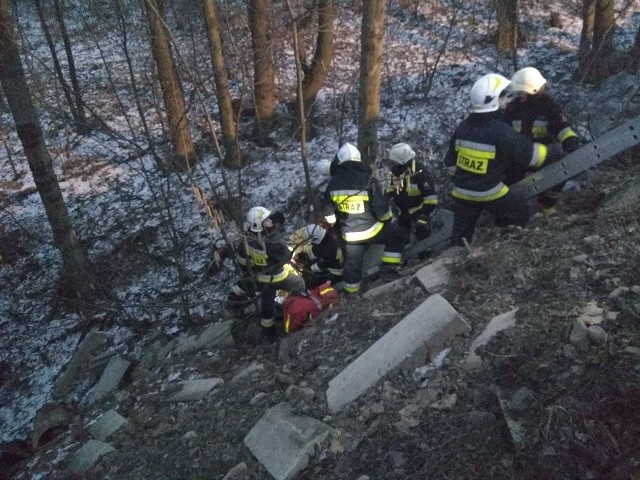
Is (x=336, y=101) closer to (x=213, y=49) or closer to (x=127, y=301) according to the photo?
(x=213, y=49)

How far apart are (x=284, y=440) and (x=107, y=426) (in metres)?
2.20

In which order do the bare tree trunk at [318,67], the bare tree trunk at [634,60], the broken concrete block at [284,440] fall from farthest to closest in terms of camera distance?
the bare tree trunk at [318,67] < the bare tree trunk at [634,60] < the broken concrete block at [284,440]

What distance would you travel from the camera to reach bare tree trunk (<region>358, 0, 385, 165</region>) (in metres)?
5.78

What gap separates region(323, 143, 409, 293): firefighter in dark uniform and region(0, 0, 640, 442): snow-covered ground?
1.13m

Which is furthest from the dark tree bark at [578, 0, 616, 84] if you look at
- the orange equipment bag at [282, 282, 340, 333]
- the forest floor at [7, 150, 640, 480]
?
the orange equipment bag at [282, 282, 340, 333]

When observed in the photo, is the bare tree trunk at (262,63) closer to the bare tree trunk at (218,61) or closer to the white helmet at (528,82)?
the bare tree trunk at (218,61)

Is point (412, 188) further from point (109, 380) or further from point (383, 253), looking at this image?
point (109, 380)

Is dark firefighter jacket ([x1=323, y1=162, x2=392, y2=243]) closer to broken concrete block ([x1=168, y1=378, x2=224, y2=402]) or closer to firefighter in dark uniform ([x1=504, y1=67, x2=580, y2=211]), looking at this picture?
firefighter in dark uniform ([x1=504, y1=67, x2=580, y2=211])

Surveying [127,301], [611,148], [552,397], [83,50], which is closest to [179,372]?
[127,301]

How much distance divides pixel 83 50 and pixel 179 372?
16.1 metres

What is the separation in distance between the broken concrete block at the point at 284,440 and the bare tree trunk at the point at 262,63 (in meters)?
6.36

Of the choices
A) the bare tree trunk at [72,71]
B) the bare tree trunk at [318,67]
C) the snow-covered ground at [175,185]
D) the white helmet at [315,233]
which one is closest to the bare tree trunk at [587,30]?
the snow-covered ground at [175,185]

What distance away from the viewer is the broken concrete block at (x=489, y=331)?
341 cm

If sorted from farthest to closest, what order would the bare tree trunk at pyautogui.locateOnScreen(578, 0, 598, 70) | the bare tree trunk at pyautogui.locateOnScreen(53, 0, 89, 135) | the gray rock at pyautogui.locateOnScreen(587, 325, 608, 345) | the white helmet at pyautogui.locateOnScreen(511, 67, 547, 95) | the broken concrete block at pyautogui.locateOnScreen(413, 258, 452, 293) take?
the bare tree trunk at pyautogui.locateOnScreen(53, 0, 89, 135)
the bare tree trunk at pyautogui.locateOnScreen(578, 0, 598, 70)
the white helmet at pyautogui.locateOnScreen(511, 67, 547, 95)
the broken concrete block at pyautogui.locateOnScreen(413, 258, 452, 293)
the gray rock at pyautogui.locateOnScreen(587, 325, 608, 345)
